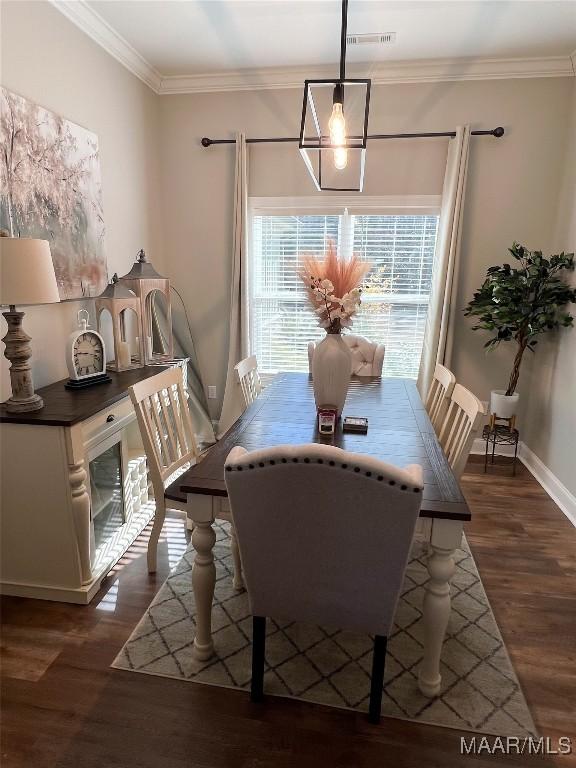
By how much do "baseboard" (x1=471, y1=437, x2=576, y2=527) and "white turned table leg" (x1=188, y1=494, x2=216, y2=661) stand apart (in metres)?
2.19

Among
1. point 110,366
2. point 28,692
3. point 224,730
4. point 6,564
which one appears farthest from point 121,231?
point 224,730

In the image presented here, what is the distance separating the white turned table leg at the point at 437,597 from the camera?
4.68 feet

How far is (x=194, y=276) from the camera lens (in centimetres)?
393

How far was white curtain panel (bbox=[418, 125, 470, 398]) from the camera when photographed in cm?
333

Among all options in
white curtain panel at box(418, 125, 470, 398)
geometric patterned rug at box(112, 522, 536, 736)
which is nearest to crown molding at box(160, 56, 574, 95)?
white curtain panel at box(418, 125, 470, 398)

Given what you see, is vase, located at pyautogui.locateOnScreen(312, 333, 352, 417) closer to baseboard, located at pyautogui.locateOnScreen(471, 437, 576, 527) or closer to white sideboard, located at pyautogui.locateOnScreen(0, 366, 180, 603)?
white sideboard, located at pyautogui.locateOnScreen(0, 366, 180, 603)

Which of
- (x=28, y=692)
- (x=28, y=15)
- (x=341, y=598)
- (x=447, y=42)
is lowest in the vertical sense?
(x=28, y=692)

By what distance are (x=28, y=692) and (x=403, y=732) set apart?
127 centimetres

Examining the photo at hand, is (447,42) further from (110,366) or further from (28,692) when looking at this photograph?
(28,692)

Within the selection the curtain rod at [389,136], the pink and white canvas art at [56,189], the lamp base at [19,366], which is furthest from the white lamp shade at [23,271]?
the curtain rod at [389,136]

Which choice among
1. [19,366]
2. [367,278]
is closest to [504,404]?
[367,278]

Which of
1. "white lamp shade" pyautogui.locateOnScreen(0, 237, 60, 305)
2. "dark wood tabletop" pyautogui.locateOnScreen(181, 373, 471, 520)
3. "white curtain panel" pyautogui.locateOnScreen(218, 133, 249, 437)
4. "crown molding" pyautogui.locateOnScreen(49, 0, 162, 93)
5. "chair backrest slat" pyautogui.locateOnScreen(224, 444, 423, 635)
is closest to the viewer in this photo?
"chair backrest slat" pyautogui.locateOnScreen(224, 444, 423, 635)

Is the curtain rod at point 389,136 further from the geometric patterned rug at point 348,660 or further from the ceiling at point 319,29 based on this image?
the geometric patterned rug at point 348,660

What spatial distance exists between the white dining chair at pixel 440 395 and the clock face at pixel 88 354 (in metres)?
1.81
